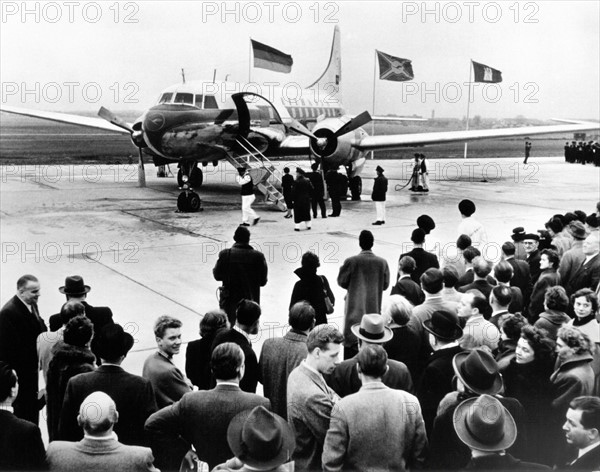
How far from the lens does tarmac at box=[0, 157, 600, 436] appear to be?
9797 mm

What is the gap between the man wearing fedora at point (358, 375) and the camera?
14.4 ft

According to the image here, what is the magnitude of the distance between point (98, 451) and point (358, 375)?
1826 millimetres

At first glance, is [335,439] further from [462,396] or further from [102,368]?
[102,368]

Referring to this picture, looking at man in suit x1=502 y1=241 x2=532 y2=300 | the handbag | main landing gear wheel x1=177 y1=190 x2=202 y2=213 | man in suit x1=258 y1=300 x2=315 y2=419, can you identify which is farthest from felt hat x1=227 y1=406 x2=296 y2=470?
main landing gear wheel x1=177 y1=190 x2=202 y2=213

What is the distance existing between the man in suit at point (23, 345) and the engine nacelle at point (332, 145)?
1583 centimetres

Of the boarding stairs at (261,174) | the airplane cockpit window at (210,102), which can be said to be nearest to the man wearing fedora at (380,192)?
the boarding stairs at (261,174)

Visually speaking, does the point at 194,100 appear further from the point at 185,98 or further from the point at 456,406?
the point at 456,406

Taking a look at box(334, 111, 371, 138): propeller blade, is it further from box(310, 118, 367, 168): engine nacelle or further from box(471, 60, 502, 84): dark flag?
box(471, 60, 502, 84): dark flag

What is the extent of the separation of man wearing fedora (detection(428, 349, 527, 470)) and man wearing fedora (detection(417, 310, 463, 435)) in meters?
0.51

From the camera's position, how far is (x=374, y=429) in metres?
3.64

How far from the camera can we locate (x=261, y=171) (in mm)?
19141

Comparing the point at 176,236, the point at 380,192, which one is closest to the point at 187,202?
the point at 176,236

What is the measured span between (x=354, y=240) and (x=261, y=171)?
5.71 meters

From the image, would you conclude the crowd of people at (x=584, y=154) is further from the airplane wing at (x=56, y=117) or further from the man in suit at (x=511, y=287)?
the man in suit at (x=511, y=287)
